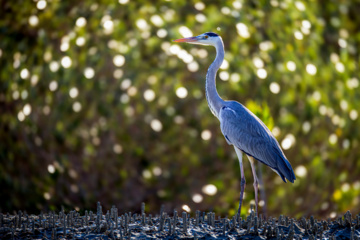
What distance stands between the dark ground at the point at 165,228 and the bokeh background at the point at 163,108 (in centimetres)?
48

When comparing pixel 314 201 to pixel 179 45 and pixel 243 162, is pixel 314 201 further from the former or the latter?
pixel 179 45

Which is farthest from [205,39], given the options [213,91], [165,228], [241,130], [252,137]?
[165,228]

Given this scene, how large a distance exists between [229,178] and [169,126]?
0.71 m

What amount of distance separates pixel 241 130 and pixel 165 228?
4.22 ft

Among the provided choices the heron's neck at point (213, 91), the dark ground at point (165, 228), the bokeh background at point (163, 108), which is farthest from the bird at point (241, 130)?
the dark ground at point (165, 228)

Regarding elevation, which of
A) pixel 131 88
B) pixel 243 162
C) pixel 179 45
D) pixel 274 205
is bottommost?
pixel 274 205

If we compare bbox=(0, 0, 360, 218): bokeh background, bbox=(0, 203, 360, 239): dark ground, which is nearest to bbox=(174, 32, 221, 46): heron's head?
bbox=(0, 0, 360, 218): bokeh background

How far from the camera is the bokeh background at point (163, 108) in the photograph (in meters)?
5.10

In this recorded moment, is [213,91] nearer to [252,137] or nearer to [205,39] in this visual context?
[205,39]

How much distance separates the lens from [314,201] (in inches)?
213

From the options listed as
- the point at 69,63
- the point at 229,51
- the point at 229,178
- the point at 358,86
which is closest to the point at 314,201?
the point at 229,178

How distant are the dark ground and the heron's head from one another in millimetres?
1483

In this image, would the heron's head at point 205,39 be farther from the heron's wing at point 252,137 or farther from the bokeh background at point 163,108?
the heron's wing at point 252,137

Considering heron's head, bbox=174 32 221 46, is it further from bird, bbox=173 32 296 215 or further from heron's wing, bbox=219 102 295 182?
heron's wing, bbox=219 102 295 182
